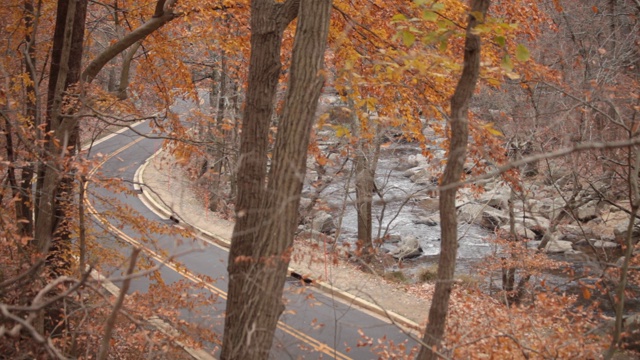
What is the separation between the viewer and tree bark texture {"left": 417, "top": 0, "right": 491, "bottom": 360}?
17.2ft

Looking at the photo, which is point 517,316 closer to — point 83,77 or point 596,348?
point 596,348

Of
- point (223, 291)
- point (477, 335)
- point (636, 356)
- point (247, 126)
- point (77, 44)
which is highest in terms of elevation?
point (77, 44)

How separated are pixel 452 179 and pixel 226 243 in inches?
555

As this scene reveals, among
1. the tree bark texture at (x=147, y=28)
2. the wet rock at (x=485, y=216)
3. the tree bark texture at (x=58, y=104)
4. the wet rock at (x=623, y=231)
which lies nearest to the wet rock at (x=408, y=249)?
the wet rock at (x=485, y=216)

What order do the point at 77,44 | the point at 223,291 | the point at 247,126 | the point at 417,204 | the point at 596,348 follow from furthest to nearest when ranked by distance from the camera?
the point at 417,204
the point at 223,291
the point at 77,44
the point at 596,348
the point at 247,126

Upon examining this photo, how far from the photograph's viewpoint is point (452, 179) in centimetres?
542

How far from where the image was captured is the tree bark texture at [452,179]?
17.2 feet

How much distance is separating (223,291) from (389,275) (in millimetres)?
5544

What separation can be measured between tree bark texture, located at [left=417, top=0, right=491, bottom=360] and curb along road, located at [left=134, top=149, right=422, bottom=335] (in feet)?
1.51

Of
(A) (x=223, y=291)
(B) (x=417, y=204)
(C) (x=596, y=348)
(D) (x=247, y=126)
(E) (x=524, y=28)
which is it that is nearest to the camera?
(D) (x=247, y=126)

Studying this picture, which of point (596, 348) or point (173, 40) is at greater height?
point (173, 40)

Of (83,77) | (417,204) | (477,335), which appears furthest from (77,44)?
(417,204)

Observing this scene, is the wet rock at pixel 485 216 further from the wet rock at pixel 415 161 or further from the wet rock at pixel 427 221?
the wet rock at pixel 415 161

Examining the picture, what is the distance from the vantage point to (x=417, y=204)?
87.5 ft
